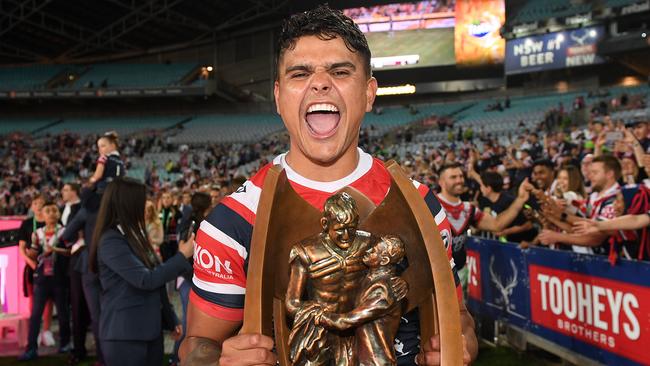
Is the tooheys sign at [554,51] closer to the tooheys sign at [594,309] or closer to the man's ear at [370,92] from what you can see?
the tooheys sign at [594,309]

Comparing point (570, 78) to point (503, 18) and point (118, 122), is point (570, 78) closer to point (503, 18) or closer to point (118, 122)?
point (503, 18)

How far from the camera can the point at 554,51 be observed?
24.8 meters

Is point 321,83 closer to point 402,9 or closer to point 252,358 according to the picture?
point 252,358

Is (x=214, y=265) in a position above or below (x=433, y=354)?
above

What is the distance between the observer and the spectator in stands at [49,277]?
5730mm

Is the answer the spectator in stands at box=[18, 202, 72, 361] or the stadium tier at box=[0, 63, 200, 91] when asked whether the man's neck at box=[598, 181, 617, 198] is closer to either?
the spectator in stands at box=[18, 202, 72, 361]

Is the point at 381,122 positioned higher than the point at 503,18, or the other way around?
the point at 503,18

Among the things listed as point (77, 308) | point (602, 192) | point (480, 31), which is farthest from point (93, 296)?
point (480, 31)

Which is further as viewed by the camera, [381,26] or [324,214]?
[381,26]

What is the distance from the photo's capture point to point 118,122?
32812 mm

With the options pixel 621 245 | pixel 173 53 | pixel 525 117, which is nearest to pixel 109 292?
pixel 621 245

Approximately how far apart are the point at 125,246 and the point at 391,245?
2479 millimetres

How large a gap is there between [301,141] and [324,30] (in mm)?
282

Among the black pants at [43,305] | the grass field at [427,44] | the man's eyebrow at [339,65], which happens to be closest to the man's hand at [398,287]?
the man's eyebrow at [339,65]
